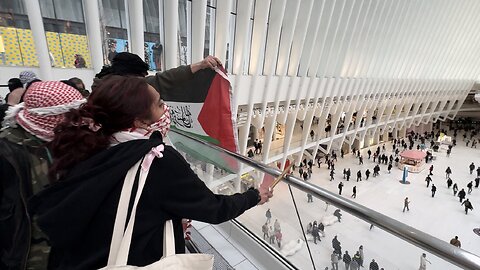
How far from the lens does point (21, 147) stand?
0.99 metres

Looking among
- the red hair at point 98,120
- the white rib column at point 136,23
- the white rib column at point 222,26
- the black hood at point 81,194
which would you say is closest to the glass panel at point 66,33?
the white rib column at point 136,23

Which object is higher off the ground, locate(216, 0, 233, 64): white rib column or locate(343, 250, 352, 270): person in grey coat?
locate(216, 0, 233, 64): white rib column

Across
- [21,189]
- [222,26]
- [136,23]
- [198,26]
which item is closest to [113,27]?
[136,23]

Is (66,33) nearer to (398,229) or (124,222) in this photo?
(124,222)

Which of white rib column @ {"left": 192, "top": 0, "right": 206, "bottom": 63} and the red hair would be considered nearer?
the red hair

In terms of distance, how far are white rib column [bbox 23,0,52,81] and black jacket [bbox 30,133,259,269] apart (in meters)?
5.28

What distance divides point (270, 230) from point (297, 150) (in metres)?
12.2

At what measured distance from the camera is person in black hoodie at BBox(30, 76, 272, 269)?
784 mm

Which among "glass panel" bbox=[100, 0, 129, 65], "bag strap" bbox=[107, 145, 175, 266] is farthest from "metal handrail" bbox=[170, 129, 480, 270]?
"glass panel" bbox=[100, 0, 129, 65]

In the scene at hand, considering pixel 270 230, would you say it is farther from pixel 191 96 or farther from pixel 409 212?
pixel 409 212

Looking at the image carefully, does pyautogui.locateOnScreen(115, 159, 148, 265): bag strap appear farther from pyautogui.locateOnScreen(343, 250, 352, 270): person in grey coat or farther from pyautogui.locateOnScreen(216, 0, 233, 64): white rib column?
pyautogui.locateOnScreen(216, 0, 233, 64): white rib column

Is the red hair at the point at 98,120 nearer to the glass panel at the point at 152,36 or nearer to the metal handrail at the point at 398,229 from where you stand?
the metal handrail at the point at 398,229

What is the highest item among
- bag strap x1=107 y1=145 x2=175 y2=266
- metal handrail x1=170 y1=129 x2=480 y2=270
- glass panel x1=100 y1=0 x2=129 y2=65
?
glass panel x1=100 y1=0 x2=129 y2=65

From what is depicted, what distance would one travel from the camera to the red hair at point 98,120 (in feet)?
2.84
